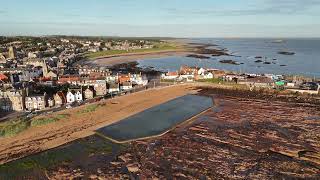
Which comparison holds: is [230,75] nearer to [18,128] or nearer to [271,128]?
[271,128]

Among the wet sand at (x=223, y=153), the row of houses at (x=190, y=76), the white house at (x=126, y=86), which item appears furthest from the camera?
the row of houses at (x=190, y=76)

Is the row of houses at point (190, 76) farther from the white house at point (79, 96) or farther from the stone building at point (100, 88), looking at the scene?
the white house at point (79, 96)

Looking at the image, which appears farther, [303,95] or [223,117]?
[303,95]

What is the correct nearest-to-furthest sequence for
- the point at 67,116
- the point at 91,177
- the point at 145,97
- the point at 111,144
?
the point at 91,177 < the point at 111,144 < the point at 67,116 < the point at 145,97

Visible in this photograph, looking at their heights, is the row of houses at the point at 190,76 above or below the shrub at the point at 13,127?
above

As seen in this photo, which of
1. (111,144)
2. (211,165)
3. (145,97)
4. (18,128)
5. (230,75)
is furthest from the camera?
(230,75)

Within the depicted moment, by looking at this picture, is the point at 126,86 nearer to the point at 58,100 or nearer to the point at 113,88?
the point at 113,88

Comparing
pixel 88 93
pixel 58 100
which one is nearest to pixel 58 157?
pixel 58 100

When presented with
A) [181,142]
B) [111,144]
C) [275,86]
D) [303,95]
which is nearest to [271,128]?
[181,142]

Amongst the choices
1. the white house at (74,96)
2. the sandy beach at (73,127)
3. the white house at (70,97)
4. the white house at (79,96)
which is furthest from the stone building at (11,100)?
the white house at (79,96)
